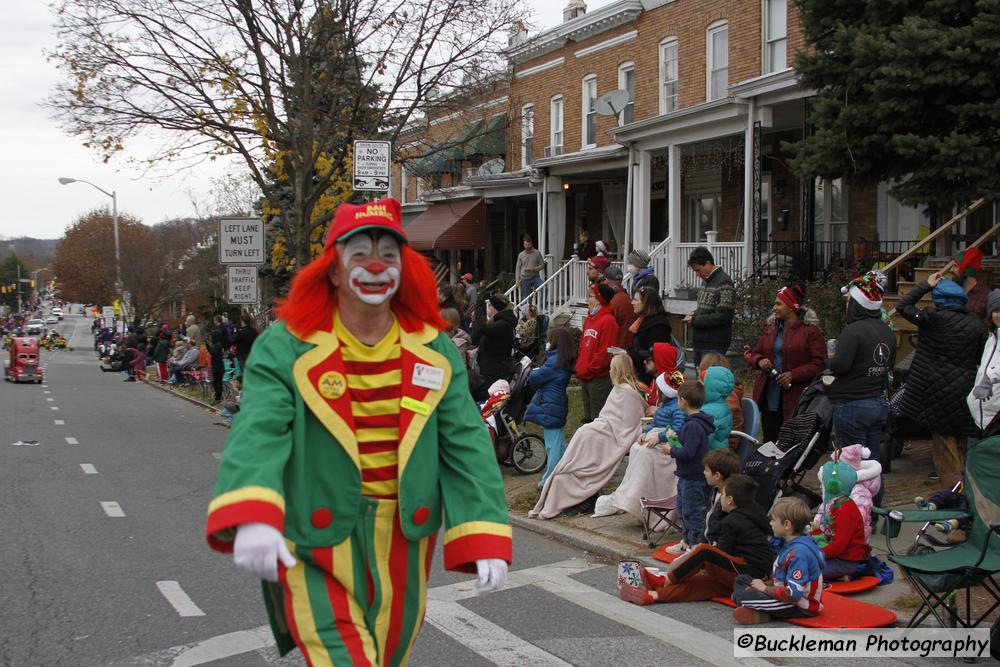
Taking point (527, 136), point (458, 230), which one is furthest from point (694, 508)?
point (458, 230)

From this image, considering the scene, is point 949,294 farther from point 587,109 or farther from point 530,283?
point 587,109

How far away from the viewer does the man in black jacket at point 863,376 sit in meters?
8.42

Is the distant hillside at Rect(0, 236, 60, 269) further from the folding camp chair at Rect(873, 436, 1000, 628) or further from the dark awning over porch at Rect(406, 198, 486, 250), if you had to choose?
the folding camp chair at Rect(873, 436, 1000, 628)

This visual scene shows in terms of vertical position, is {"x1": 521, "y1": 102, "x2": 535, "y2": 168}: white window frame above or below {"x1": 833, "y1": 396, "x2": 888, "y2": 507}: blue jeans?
above

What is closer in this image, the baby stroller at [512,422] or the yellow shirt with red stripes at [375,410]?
the yellow shirt with red stripes at [375,410]

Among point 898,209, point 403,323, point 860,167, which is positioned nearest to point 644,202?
point 898,209

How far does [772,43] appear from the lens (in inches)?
806

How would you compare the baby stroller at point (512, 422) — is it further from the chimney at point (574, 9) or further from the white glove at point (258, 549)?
the chimney at point (574, 9)

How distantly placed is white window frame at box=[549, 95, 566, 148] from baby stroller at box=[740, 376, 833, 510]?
2045 centimetres

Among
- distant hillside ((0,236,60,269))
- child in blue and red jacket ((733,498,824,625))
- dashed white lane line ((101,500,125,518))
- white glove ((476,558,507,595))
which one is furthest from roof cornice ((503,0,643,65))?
distant hillside ((0,236,60,269))

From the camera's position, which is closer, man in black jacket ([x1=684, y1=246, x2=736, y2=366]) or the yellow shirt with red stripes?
the yellow shirt with red stripes

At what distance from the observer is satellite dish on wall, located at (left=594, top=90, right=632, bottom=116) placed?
2325cm

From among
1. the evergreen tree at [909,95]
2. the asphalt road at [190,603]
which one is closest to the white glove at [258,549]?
the asphalt road at [190,603]

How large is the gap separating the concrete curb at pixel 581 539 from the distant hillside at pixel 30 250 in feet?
491
